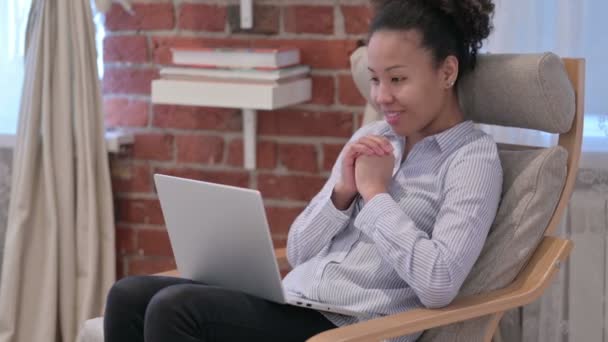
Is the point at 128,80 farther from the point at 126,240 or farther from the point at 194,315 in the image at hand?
the point at 194,315

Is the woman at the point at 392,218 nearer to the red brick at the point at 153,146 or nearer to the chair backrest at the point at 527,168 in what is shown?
the chair backrest at the point at 527,168

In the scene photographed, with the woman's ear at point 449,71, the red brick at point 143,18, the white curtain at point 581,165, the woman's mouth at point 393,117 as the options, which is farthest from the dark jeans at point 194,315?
the red brick at point 143,18

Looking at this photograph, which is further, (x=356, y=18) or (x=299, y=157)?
(x=299, y=157)

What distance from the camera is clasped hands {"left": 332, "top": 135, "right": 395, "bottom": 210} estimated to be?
181 cm

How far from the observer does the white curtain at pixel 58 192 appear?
256 cm

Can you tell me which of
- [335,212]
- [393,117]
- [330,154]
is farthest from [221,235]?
[330,154]

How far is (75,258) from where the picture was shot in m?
2.66

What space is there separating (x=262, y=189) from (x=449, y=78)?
89cm

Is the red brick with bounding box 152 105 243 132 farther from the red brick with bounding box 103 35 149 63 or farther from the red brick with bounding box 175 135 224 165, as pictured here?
the red brick with bounding box 103 35 149 63

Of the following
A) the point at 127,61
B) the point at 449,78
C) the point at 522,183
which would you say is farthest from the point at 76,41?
the point at 522,183

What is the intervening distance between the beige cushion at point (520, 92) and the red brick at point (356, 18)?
0.56 metres

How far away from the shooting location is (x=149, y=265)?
277 centimetres

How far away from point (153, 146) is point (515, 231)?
1227 mm

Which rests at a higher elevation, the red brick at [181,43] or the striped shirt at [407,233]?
the red brick at [181,43]
